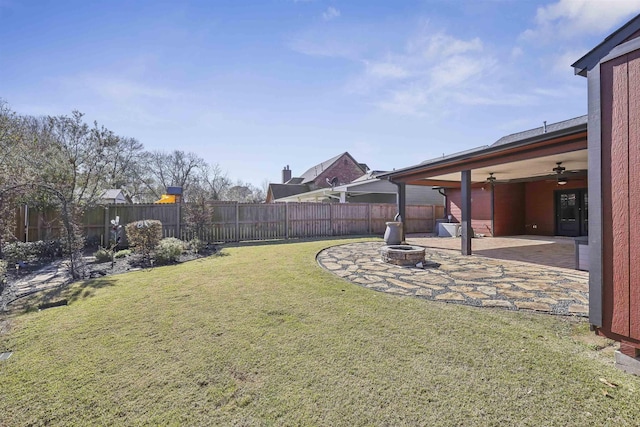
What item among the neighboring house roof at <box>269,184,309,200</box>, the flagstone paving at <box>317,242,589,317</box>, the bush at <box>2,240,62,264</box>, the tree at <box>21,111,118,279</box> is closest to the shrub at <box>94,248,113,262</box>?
the bush at <box>2,240,62,264</box>

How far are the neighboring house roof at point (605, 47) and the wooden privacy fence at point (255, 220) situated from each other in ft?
35.4

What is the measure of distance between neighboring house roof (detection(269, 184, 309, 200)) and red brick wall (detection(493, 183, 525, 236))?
1907 cm

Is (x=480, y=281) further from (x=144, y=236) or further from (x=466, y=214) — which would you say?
(x=144, y=236)

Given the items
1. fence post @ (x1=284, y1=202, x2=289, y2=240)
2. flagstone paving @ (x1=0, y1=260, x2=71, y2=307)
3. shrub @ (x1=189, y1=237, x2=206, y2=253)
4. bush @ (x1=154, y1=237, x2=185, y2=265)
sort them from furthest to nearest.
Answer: fence post @ (x1=284, y1=202, x2=289, y2=240), shrub @ (x1=189, y1=237, x2=206, y2=253), bush @ (x1=154, y1=237, x2=185, y2=265), flagstone paving @ (x1=0, y1=260, x2=71, y2=307)

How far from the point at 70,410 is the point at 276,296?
8.58ft

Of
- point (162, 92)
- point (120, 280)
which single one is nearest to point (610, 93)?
point (120, 280)

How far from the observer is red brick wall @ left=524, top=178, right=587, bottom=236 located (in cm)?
1185

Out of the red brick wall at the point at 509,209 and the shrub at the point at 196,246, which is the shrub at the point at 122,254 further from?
the red brick wall at the point at 509,209

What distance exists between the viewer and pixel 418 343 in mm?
2744

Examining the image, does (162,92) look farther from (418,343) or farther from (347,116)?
(418,343)

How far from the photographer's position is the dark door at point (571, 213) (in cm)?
1088

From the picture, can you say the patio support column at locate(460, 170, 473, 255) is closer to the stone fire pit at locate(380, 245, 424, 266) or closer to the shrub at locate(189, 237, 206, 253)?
the stone fire pit at locate(380, 245, 424, 266)

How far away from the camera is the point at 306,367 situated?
7.73 ft

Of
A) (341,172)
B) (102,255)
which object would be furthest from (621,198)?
(341,172)
